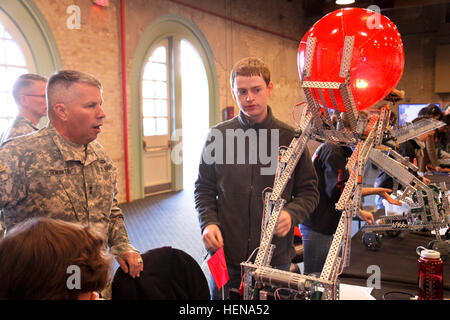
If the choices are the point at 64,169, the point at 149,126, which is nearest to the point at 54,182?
the point at 64,169

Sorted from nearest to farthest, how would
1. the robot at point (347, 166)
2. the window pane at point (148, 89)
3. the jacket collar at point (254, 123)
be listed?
1. the robot at point (347, 166)
2. the jacket collar at point (254, 123)
3. the window pane at point (148, 89)

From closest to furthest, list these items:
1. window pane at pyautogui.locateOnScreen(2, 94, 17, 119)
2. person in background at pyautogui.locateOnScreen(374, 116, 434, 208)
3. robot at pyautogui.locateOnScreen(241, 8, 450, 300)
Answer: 1. robot at pyautogui.locateOnScreen(241, 8, 450, 300)
2. person in background at pyautogui.locateOnScreen(374, 116, 434, 208)
3. window pane at pyautogui.locateOnScreen(2, 94, 17, 119)

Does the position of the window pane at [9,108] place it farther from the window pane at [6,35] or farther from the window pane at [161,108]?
the window pane at [161,108]

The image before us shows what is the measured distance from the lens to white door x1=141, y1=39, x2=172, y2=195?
7.28 meters

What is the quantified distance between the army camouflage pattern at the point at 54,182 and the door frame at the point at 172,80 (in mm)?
5257

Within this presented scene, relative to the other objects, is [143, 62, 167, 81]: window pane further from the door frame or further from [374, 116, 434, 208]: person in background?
[374, 116, 434, 208]: person in background

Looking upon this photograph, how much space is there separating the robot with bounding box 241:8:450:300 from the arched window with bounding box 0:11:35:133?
4.82 metres

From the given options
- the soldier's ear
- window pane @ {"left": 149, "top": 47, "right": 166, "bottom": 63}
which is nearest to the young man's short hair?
the soldier's ear

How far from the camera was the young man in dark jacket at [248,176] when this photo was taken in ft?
5.62

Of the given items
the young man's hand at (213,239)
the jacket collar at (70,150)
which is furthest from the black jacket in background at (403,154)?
the jacket collar at (70,150)

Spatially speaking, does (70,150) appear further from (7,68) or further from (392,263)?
(7,68)

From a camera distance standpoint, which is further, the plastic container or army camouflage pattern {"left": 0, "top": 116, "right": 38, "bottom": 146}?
army camouflage pattern {"left": 0, "top": 116, "right": 38, "bottom": 146}

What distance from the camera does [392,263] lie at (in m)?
1.96

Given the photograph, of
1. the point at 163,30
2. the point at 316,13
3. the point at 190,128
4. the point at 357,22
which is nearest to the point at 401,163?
the point at 357,22
